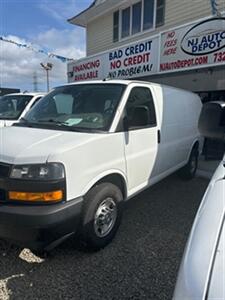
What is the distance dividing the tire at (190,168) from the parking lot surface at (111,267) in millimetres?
2148

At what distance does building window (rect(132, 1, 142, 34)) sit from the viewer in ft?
40.3

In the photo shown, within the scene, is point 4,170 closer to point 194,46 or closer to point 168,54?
point 194,46

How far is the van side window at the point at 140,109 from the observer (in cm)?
364

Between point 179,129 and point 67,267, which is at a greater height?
point 179,129

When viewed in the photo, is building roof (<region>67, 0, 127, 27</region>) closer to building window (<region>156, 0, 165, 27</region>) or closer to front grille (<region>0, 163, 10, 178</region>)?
building window (<region>156, 0, 165, 27</region>)

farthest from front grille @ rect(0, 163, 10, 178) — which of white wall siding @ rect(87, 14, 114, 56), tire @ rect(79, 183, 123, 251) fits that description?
white wall siding @ rect(87, 14, 114, 56)

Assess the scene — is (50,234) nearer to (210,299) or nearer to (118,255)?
(118,255)

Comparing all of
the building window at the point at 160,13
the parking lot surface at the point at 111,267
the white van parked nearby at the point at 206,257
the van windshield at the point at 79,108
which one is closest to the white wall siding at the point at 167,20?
the building window at the point at 160,13

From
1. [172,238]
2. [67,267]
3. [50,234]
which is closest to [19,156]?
[50,234]

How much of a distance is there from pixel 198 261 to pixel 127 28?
1317 centimetres

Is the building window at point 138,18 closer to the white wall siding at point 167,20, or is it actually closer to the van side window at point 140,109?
the white wall siding at point 167,20

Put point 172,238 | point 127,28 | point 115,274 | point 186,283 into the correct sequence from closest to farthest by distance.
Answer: point 186,283, point 115,274, point 172,238, point 127,28

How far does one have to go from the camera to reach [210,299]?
112 centimetres

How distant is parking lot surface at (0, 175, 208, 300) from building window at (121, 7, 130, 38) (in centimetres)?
1092
